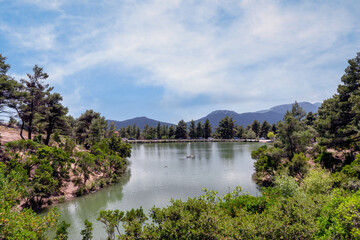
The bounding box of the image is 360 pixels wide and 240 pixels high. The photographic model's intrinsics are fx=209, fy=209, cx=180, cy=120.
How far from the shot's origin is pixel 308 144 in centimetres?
3091

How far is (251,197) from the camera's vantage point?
11508 mm

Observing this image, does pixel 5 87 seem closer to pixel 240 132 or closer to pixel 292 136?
pixel 292 136

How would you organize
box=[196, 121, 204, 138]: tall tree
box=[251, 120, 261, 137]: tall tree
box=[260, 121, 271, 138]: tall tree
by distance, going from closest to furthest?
box=[260, 121, 271, 138]: tall tree, box=[251, 120, 261, 137]: tall tree, box=[196, 121, 204, 138]: tall tree

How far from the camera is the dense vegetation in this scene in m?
7.30

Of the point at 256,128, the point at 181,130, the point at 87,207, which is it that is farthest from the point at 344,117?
the point at 181,130

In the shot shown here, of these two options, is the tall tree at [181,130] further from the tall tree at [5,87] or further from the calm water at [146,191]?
the tall tree at [5,87]

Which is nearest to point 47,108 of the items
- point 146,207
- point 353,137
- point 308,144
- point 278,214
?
point 146,207

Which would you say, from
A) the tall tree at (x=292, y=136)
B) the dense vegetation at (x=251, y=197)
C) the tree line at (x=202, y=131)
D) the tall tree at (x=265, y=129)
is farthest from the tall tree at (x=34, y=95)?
the tall tree at (x=265, y=129)

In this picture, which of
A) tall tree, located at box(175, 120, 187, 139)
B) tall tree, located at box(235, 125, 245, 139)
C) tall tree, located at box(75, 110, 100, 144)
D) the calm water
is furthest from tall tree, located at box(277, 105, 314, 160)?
tall tree, located at box(175, 120, 187, 139)

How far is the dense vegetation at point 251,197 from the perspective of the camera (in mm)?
7305

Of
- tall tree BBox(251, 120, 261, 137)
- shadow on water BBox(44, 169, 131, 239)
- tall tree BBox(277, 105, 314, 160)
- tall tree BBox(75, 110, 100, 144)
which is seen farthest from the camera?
tall tree BBox(251, 120, 261, 137)

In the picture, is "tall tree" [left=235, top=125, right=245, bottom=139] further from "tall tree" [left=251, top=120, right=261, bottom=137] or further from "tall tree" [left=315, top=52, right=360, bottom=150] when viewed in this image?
"tall tree" [left=315, top=52, right=360, bottom=150]

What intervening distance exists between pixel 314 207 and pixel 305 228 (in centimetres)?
211

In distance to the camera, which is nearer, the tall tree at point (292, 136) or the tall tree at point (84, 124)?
the tall tree at point (292, 136)
